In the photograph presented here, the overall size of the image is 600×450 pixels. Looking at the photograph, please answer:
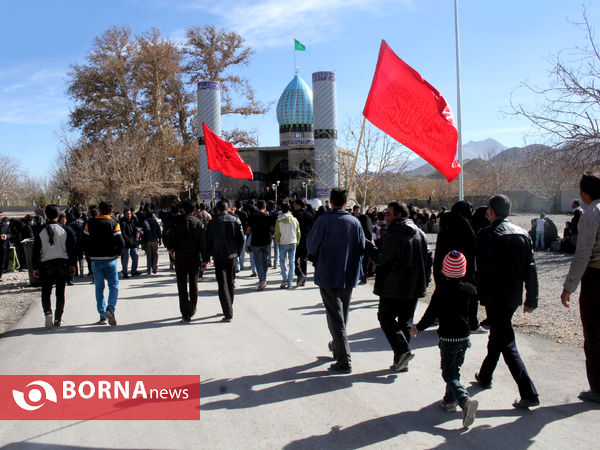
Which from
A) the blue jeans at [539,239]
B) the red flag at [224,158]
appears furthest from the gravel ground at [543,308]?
the red flag at [224,158]

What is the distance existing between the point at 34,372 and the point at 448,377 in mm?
4108

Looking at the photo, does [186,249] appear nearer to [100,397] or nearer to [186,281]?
[186,281]

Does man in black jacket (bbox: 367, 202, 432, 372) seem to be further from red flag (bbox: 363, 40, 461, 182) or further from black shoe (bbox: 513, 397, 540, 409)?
red flag (bbox: 363, 40, 461, 182)

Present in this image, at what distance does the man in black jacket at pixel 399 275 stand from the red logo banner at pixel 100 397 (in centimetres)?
196

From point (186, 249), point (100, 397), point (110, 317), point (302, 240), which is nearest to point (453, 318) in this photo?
point (100, 397)

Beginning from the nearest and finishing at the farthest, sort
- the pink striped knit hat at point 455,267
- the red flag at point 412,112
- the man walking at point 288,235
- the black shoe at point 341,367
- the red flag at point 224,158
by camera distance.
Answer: the pink striped knit hat at point 455,267, the black shoe at point 341,367, the red flag at point 412,112, the man walking at point 288,235, the red flag at point 224,158

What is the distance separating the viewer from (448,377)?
382cm

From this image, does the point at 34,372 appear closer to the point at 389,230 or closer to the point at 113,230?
the point at 113,230

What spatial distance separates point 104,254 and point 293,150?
38697 mm

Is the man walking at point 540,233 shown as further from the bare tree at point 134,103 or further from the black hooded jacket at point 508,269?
the bare tree at point 134,103

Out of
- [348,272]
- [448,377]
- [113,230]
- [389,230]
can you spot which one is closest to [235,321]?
[113,230]

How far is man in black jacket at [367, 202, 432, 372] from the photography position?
15.4 ft

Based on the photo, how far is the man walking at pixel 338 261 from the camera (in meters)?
4.84

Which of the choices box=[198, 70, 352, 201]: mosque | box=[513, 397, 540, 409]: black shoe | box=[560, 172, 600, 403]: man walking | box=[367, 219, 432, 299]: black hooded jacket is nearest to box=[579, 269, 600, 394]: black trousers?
box=[560, 172, 600, 403]: man walking
